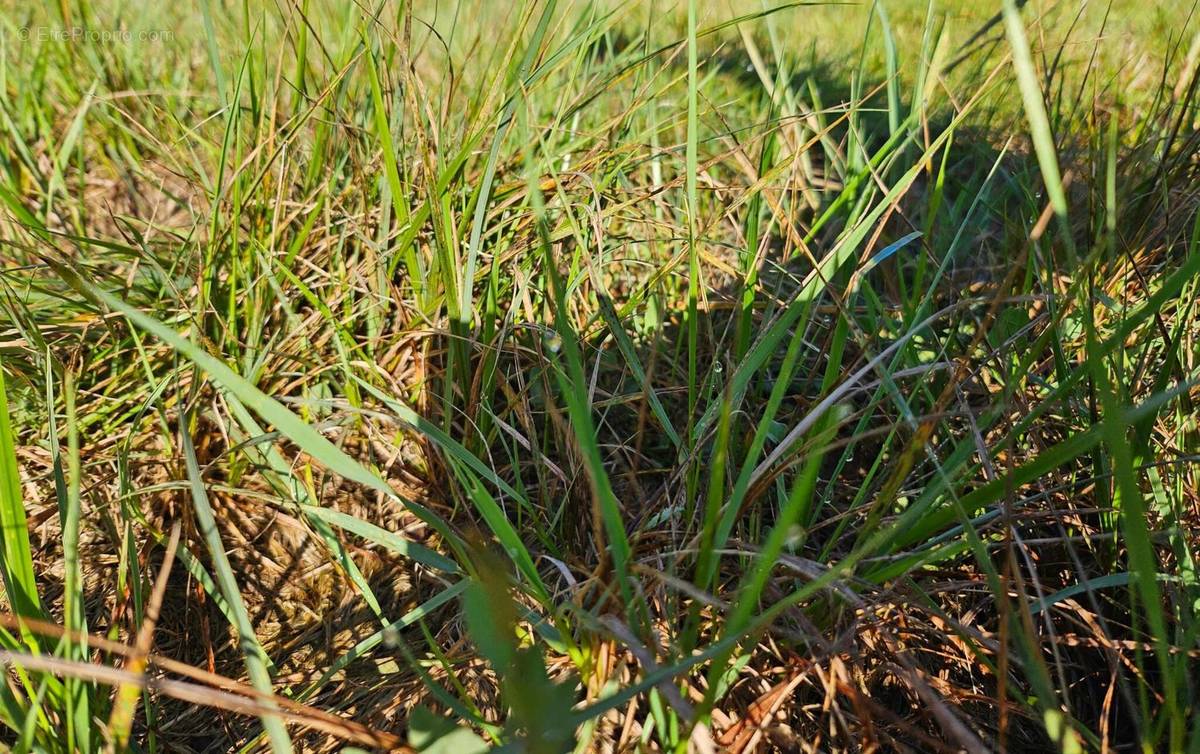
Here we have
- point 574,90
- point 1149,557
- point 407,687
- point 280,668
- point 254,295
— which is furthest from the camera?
point 574,90

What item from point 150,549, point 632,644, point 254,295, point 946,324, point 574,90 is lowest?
point 946,324

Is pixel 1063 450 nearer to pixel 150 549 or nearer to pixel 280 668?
pixel 280 668

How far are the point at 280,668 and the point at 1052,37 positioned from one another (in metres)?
2.12

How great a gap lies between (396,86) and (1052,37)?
1.61m

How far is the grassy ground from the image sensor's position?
0.70m

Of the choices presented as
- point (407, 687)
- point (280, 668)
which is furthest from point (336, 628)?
point (407, 687)

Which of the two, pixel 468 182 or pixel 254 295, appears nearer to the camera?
pixel 254 295

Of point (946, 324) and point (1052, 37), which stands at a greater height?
point (1052, 37)

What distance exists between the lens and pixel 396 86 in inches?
50.4

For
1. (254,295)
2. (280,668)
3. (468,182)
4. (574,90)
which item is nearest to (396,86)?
(468,182)

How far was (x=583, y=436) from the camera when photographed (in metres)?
0.70

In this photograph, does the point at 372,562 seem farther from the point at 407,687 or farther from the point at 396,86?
the point at 396,86

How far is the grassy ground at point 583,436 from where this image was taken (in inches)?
27.6

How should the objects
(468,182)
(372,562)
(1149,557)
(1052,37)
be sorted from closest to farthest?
1. (1149,557)
2. (372,562)
3. (468,182)
4. (1052,37)
